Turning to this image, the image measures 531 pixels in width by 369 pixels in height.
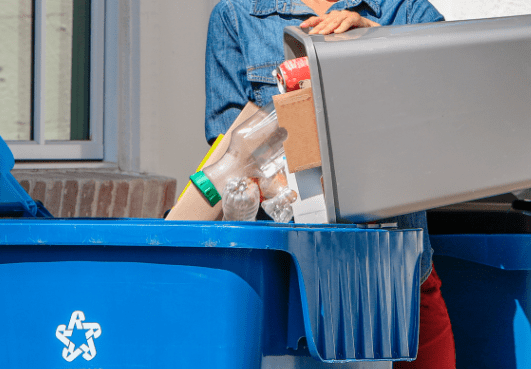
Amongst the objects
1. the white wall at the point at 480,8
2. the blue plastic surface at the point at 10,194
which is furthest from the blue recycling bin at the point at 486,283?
the white wall at the point at 480,8

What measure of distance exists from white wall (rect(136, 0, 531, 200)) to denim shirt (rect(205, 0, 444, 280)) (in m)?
1.16

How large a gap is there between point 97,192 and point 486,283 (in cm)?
171

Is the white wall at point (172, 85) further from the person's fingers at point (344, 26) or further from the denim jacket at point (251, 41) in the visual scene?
the person's fingers at point (344, 26)

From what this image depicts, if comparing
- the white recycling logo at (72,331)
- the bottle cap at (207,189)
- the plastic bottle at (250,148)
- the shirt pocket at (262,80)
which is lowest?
the white recycling logo at (72,331)

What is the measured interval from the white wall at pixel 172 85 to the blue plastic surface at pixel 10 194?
1.42 m

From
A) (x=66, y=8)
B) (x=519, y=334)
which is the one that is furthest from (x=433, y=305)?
(x=66, y=8)

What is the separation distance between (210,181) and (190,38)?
1.80 m

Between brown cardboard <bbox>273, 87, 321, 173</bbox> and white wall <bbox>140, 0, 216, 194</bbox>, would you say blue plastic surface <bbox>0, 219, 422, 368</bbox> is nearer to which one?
brown cardboard <bbox>273, 87, 321, 173</bbox>

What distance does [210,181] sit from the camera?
1.08 m

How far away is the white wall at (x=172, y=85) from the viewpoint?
2.56 m

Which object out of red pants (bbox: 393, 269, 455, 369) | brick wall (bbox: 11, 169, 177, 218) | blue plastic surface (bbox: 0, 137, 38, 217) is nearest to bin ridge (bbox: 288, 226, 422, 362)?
red pants (bbox: 393, 269, 455, 369)

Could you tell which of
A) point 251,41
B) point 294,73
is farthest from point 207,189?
point 251,41

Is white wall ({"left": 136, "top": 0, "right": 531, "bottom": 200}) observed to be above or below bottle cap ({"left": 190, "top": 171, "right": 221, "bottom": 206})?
above

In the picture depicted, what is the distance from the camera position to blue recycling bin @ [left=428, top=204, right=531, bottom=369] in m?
1.26
